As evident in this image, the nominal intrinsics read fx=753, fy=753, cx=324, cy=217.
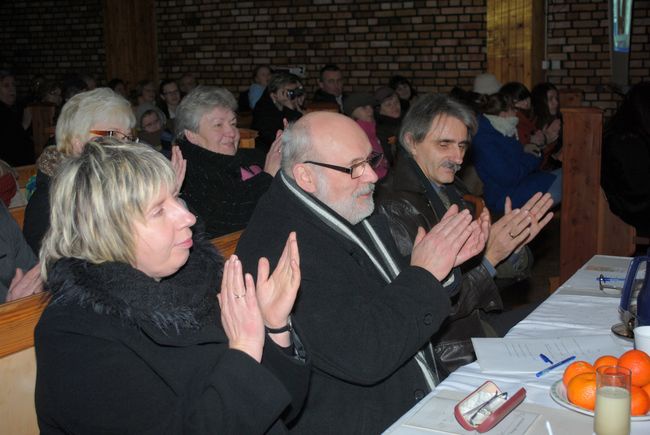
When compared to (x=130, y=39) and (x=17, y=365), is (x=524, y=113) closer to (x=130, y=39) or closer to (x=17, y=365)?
(x=17, y=365)

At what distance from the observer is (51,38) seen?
11.4 meters

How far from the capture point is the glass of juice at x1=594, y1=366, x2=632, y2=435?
1.45m

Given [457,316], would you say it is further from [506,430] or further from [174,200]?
[174,200]

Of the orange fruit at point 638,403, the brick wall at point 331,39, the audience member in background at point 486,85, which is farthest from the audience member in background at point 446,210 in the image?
the brick wall at point 331,39

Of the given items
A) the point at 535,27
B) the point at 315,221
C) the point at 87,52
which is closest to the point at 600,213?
the point at 315,221

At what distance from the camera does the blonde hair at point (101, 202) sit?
1.61 metres

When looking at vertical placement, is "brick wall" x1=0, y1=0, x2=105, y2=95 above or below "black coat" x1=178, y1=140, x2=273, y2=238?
above

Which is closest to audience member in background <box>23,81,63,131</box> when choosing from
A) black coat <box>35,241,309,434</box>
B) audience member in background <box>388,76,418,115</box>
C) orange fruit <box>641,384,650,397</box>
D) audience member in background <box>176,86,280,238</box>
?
audience member in background <box>388,76,418,115</box>

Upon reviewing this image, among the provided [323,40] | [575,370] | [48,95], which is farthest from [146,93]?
[575,370]

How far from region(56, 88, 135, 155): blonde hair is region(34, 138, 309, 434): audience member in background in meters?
1.54

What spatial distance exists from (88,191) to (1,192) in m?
1.55

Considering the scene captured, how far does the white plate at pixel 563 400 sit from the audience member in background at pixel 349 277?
1.16 feet

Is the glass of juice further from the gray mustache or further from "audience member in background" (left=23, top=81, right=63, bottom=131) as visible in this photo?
"audience member in background" (left=23, top=81, right=63, bottom=131)

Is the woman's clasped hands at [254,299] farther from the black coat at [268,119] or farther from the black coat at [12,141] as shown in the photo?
the black coat at [12,141]
